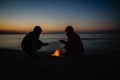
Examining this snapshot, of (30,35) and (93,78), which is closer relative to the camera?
(93,78)

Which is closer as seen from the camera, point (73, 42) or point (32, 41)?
point (73, 42)

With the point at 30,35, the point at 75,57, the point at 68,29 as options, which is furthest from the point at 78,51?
the point at 30,35

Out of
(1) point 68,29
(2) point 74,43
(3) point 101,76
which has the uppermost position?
(1) point 68,29

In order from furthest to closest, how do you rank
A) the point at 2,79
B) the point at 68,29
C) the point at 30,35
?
the point at 30,35 → the point at 68,29 → the point at 2,79

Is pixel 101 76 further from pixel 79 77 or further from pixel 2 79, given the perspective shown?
pixel 2 79

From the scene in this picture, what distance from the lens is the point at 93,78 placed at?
4.65 metres

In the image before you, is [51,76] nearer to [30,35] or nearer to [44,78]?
[44,78]

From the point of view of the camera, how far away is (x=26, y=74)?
5.07 meters

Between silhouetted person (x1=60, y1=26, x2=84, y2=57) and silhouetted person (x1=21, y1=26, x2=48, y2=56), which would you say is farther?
silhouetted person (x1=21, y1=26, x2=48, y2=56)

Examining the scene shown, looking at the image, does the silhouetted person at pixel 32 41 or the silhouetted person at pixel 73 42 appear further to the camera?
the silhouetted person at pixel 32 41

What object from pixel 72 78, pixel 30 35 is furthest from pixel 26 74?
pixel 30 35

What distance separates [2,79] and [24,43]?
4.13 meters

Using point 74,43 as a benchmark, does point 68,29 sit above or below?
above

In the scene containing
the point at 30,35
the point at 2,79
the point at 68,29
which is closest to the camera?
the point at 2,79
